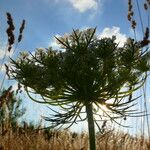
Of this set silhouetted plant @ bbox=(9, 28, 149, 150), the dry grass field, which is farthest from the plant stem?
the dry grass field

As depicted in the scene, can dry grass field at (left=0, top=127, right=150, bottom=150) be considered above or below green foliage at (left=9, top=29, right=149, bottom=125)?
below

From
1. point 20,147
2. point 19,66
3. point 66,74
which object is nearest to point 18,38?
point 19,66

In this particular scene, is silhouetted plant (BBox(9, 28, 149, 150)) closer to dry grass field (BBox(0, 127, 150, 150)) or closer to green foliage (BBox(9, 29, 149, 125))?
green foliage (BBox(9, 29, 149, 125))

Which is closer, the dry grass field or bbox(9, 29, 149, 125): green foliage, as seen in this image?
bbox(9, 29, 149, 125): green foliage

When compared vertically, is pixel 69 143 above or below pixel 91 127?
below

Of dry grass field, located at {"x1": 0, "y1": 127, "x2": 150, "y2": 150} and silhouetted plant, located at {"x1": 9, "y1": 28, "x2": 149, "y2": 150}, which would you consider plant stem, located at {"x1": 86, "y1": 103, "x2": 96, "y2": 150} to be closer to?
silhouetted plant, located at {"x1": 9, "y1": 28, "x2": 149, "y2": 150}

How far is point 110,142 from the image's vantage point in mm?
6074

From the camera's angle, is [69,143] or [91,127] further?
[69,143]

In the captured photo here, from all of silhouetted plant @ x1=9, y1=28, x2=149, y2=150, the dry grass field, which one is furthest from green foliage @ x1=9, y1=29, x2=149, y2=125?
the dry grass field

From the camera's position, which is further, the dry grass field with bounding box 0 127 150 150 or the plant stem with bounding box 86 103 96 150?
the dry grass field with bounding box 0 127 150 150

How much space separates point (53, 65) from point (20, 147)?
2700 millimetres

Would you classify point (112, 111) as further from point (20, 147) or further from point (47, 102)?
point (20, 147)

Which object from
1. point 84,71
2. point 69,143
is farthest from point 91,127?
point 69,143

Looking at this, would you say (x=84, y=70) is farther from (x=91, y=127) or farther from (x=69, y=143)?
(x=69, y=143)
